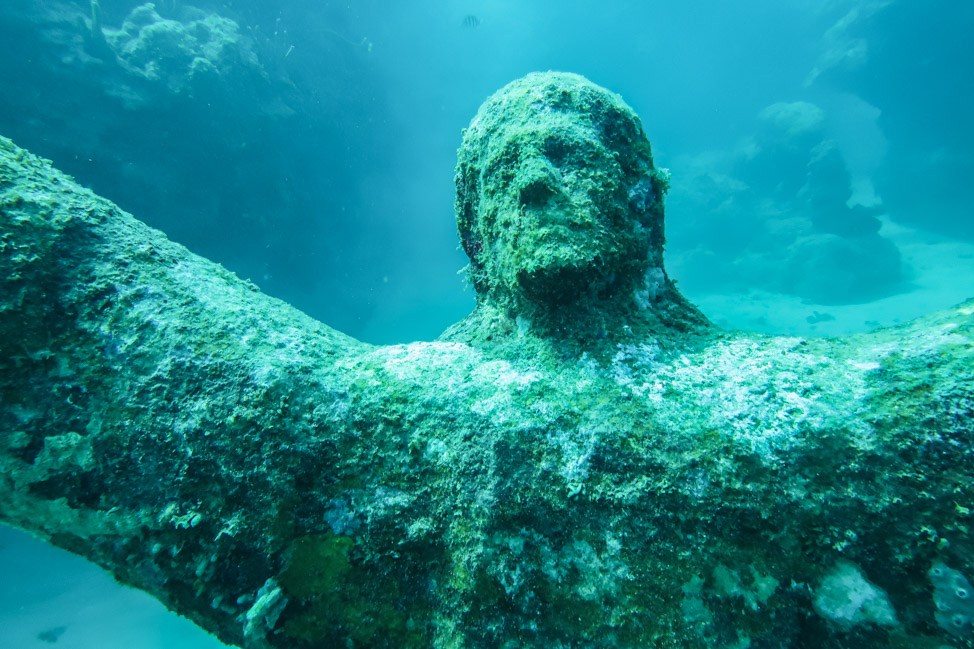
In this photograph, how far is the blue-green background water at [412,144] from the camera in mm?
14320

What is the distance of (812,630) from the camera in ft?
4.81

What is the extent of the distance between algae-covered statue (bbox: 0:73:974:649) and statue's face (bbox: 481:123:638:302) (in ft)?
0.06

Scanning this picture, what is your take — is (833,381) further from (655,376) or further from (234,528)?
(234,528)

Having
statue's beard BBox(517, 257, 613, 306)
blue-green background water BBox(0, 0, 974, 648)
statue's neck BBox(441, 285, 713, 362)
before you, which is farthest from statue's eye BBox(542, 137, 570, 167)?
blue-green background water BBox(0, 0, 974, 648)

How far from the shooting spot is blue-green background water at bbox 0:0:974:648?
14.3m

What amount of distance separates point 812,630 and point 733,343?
3.90 feet

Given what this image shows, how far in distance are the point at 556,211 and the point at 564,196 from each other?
11 centimetres

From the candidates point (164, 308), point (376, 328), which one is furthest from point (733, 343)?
point (376, 328)

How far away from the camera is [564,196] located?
2244 mm

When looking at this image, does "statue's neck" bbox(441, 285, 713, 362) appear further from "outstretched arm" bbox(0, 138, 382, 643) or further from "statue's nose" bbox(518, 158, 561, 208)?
"outstretched arm" bbox(0, 138, 382, 643)

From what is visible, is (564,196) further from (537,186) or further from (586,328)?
(586,328)

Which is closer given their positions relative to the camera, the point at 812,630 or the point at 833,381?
the point at 812,630

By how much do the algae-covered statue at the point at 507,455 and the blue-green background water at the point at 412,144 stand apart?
16868 millimetres

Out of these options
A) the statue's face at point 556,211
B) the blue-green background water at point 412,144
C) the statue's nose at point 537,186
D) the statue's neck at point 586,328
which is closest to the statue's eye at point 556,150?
the statue's face at point 556,211
